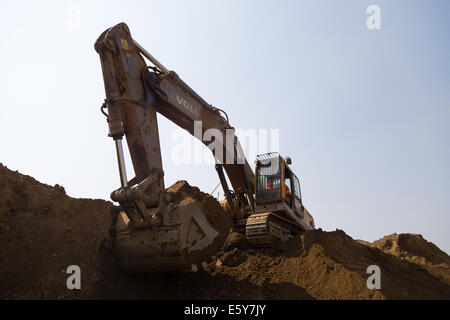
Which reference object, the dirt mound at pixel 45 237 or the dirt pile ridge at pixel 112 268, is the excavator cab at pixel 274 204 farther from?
the dirt mound at pixel 45 237

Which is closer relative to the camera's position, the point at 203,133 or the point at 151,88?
the point at 151,88

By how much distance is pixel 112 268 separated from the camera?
19.3ft

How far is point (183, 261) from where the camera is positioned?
5285mm

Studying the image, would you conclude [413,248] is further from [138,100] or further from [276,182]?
[138,100]

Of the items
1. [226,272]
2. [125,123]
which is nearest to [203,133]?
[125,123]

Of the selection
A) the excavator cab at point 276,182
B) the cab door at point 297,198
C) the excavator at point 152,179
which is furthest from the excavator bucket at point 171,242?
the cab door at point 297,198

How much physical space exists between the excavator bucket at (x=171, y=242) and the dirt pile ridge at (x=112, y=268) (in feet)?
1.65

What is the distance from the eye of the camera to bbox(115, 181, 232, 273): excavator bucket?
530cm

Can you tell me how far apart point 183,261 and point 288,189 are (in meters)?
5.94

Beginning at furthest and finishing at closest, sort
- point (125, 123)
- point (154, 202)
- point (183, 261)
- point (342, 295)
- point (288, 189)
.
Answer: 1. point (288, 189)
2. point (342, 295)
3. point (125, 123)
4. point (154, 202)
5. point (183, 261)

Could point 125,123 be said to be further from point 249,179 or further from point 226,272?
point 249,179

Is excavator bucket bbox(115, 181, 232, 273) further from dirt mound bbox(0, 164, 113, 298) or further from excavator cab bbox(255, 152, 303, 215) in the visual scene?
excavator cab bbox(255, 152, 303, 215)

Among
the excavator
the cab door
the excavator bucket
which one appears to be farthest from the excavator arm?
Answer: the cab door

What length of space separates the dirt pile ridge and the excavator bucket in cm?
50
